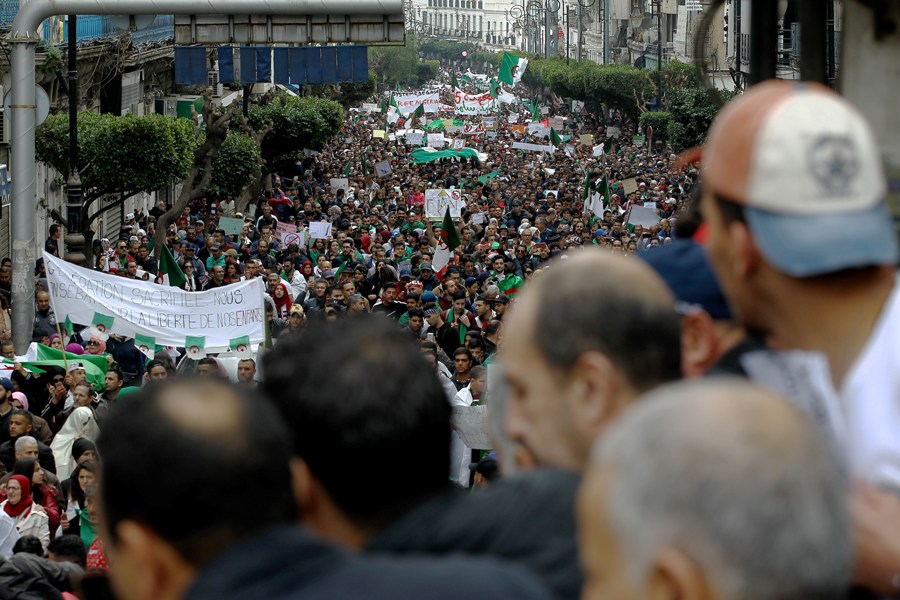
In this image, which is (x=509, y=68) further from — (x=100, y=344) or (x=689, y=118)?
(x=100, y=344)

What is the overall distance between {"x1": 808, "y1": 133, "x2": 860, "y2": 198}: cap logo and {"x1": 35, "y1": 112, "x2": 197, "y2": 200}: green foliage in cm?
2141

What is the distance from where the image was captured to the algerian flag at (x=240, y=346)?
12.2 m

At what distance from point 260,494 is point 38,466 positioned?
6.88m

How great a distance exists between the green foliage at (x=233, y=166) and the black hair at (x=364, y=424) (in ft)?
86.0

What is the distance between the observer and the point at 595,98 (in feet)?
215

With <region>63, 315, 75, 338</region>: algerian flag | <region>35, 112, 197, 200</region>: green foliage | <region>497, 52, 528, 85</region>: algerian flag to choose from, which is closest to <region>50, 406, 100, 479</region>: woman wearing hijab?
<region>63, 315, 75, 338</region>: algerian flag

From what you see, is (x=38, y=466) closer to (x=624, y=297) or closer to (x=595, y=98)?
(x=624, y=297)

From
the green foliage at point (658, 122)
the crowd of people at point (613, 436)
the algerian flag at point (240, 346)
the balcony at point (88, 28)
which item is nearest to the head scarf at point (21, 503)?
the algerian flag at point (240, 346)

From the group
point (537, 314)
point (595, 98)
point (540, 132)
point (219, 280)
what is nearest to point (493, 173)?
point (540, 132)

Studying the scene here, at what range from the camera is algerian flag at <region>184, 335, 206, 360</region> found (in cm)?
1216

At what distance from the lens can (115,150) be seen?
74.5 feet

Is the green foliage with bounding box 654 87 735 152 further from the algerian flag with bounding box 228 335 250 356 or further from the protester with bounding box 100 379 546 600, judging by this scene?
the protester with bounding box 100 379 546 600

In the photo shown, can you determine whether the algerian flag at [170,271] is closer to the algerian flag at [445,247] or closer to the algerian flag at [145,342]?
the algerian flag at [145,342]

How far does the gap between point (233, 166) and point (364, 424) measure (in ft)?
87.6
